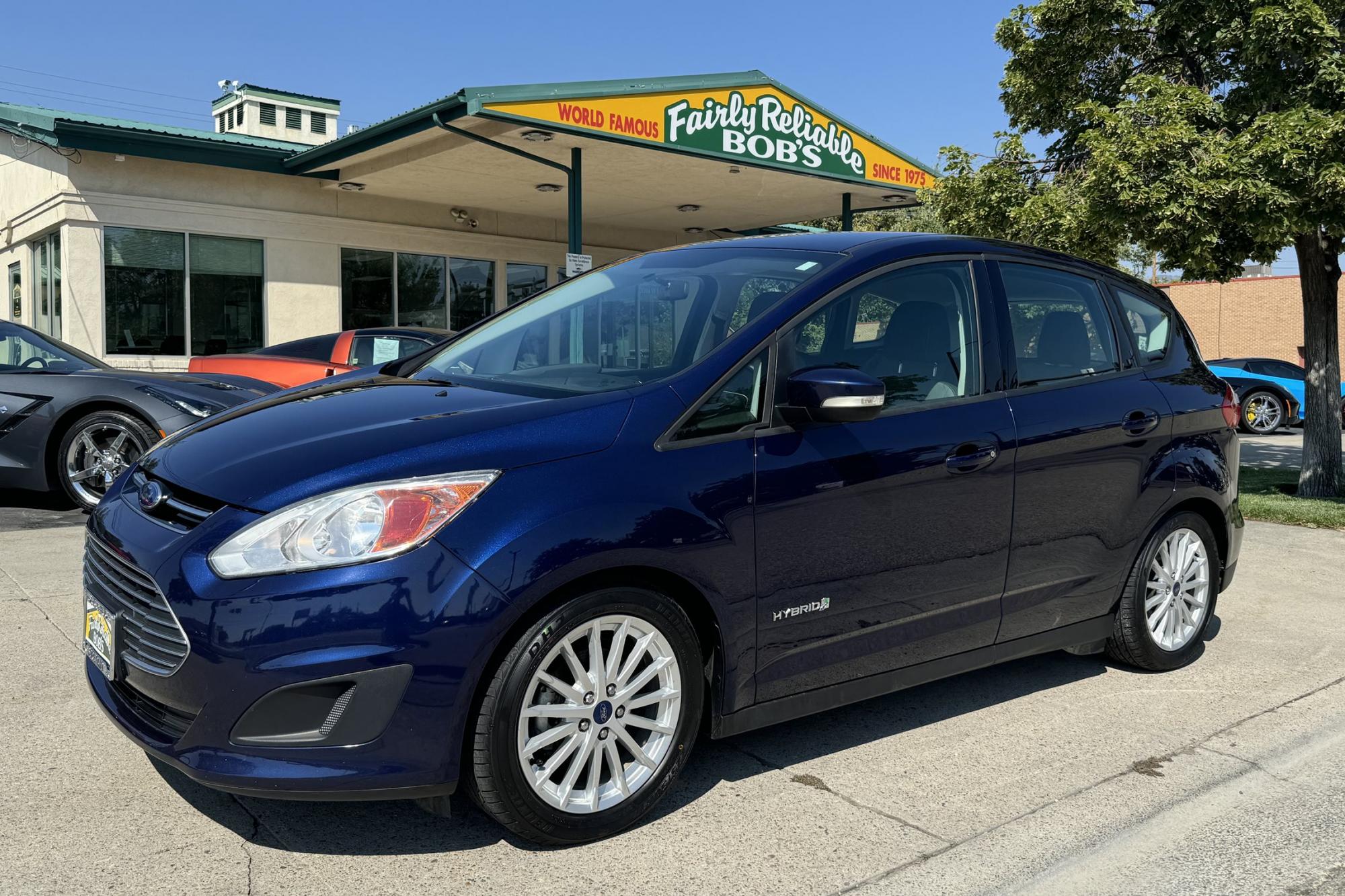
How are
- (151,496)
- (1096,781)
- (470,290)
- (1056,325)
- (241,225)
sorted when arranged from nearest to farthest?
(151,496) → (1096,781) → (1056,325) → (241,225) → (470,290)

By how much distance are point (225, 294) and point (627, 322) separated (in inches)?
537

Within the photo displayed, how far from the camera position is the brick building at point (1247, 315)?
3369 centimetres

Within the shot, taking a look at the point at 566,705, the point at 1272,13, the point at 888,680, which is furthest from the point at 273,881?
the point at 1272,13

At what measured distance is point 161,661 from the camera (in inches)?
112

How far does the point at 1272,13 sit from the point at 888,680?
7.95 m

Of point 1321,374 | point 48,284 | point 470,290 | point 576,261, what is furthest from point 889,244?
point 470,290

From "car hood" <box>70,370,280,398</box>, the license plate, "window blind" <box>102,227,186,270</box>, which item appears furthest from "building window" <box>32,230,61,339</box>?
the license plate

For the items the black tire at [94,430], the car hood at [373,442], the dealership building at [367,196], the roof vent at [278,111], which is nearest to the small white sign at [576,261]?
the dealership building at [367,196]

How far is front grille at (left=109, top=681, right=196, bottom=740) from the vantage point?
9.24ft

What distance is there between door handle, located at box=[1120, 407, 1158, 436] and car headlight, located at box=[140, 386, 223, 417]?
6111 millimetres

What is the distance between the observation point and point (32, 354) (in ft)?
27.1

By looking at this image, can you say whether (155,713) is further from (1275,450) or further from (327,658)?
(1275,450)

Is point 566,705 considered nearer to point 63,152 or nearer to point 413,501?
point 413,501

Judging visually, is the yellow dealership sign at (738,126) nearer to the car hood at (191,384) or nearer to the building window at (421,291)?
the car hood at (191,384)
